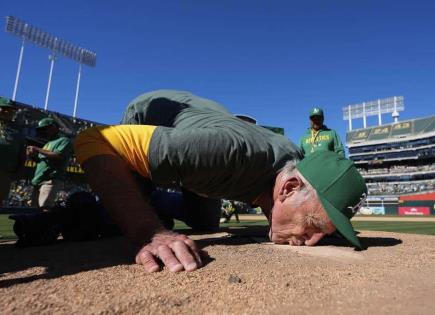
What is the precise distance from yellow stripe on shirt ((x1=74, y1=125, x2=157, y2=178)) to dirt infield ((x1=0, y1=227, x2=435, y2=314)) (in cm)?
64

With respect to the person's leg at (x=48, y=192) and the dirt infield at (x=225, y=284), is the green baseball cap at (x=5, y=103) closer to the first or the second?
the dirt infield at (x=225, y=284)

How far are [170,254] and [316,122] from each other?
4313mm

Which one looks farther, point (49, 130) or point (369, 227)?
point (369, 227)

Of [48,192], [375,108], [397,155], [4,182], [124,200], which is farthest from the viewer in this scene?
[375,108]

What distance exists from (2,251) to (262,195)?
203cm

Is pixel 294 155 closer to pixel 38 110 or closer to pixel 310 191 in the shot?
pixel 310 191

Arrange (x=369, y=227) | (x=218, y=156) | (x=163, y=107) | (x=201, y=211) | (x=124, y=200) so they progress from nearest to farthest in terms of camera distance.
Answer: (x=124, y=200) → (x=218, y=156) → (x=163, y=107) → (x=201, y=211) → (x=369, y=227)

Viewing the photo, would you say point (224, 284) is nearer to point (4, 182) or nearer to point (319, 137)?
point (4, 182)

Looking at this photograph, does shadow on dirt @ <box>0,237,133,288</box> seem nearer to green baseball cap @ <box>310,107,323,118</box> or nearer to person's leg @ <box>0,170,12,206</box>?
person's leg @ <box>0,170,12,206</box>

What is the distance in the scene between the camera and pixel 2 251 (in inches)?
108

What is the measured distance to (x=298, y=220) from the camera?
2.74 meters

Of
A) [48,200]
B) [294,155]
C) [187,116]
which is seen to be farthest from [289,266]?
[48,200]

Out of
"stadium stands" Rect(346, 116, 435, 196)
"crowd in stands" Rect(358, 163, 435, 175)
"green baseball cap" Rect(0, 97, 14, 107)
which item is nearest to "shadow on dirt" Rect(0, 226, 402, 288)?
"green baseball cap" Rect(0, 97, 14, 107)

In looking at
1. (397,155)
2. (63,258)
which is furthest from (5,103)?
(397,155)
